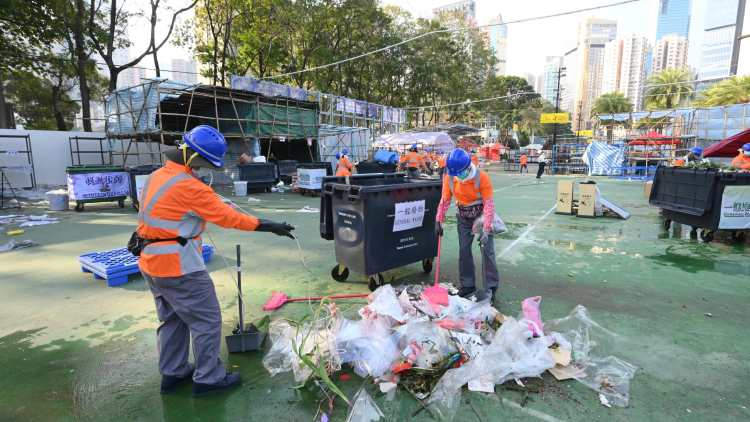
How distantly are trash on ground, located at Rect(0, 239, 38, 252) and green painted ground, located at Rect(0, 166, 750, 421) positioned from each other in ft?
0.61

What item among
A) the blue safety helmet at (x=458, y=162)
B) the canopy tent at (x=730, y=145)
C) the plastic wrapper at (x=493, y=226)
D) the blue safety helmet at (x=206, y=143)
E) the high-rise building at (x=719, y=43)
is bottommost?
the plastic wrapper at (x=493, y=226)

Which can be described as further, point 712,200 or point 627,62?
point 627,62

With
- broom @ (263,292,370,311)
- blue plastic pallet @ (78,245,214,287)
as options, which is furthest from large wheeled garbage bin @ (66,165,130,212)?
broom @ (263,292,370,311)

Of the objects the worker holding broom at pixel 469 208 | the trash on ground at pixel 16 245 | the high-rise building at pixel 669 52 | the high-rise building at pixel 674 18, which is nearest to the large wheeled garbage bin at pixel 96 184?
the trash on ground at pixel 16 245

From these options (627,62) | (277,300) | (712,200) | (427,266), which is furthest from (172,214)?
(627,62)

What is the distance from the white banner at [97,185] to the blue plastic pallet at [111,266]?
6.63 metres

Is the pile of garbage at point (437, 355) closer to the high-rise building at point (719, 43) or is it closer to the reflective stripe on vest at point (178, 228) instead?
the reflective stripe on vest at point (178, 228)

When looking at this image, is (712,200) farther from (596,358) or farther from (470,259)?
(596,358)

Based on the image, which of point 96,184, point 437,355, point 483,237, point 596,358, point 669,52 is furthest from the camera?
point 669,52

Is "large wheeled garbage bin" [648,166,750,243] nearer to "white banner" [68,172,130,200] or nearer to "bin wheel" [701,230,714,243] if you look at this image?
"bin wheel" [701,230,714,243]

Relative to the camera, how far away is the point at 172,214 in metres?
2.37

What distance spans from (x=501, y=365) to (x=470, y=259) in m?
1.79

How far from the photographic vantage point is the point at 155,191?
2355 mm

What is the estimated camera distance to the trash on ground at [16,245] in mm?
6516
